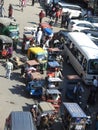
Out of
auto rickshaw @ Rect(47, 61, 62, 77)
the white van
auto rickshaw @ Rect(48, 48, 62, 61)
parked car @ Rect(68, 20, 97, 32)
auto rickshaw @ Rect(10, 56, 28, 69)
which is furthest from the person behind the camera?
parked car @ Rect(68, 20, 97, 32)

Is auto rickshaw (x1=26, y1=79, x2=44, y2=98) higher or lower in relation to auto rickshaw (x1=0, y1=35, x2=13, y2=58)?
lower

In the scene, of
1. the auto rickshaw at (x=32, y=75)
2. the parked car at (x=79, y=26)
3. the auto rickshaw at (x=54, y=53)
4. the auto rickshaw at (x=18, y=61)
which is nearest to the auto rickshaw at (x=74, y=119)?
the auto rickshaw at (x=32, y=75)

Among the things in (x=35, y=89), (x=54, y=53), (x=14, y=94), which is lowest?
(x=14, y=94)

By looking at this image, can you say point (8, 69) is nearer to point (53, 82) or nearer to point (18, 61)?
point (18, 61)

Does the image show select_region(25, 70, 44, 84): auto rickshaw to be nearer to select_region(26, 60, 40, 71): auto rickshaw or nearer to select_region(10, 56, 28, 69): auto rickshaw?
select_region(26, 60, 40, 71): auto rickshaw

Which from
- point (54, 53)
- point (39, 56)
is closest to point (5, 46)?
point (39, 56)

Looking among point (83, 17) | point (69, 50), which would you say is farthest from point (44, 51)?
point (83, 17)

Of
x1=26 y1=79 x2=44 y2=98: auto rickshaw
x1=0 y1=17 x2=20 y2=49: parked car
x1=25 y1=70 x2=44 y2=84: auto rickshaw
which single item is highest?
x1=0 y1=17 x2=20 y2=49: parked car

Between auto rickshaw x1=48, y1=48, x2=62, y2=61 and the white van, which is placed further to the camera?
auto rickshaw x1=48, y1=48, x2=62, y2=61

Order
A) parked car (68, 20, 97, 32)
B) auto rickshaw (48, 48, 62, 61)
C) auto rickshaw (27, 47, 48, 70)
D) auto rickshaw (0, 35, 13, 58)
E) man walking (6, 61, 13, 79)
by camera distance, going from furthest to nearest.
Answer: parked car (68, 20, 97, 32) < auto rickshaw (48, 48, 62, 61) < auto rickshaw (0, 35, 13, 58) < auto rickshaw (27, 47, 48, 70) < man walking (6, 61, 13, 79)

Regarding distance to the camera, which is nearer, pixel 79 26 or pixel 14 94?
pixel 14 94

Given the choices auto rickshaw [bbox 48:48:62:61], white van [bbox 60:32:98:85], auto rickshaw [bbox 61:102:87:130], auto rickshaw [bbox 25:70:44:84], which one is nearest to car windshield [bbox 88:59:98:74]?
white van [bbox 60:32:98:85]

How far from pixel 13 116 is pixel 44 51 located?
421 inches

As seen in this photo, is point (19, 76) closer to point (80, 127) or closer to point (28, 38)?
point (28, 38)
